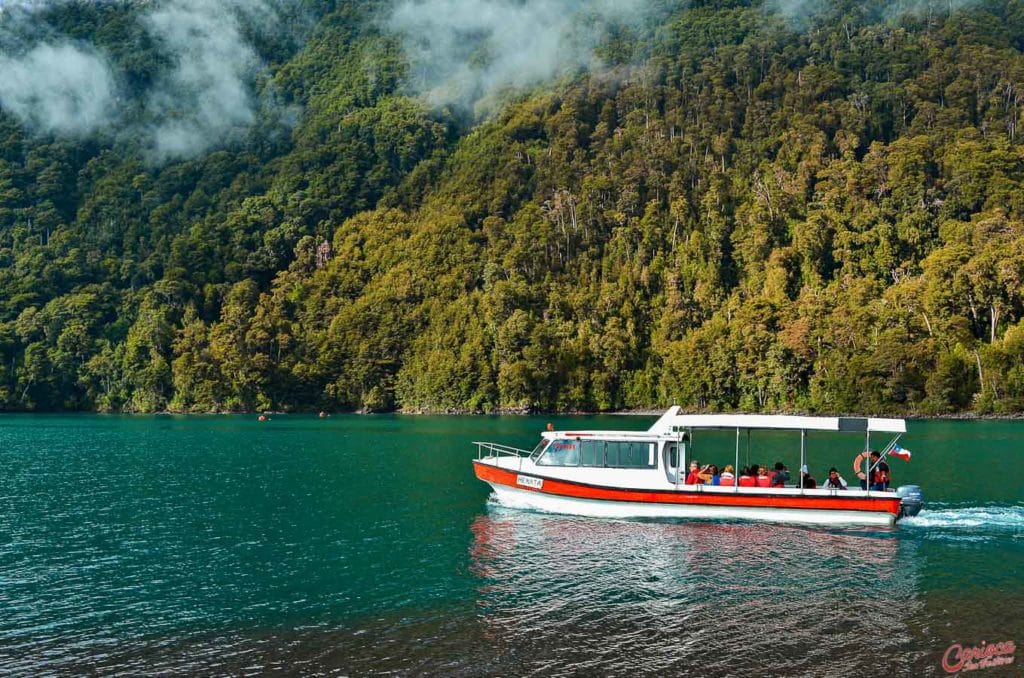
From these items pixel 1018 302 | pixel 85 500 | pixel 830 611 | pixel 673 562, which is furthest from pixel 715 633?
pixel 1018 302

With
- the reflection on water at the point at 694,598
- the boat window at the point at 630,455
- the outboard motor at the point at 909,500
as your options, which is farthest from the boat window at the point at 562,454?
the outboard motor at the point at 909,500

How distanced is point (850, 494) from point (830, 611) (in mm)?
16164

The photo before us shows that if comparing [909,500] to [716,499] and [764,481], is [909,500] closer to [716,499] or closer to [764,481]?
[764,481]

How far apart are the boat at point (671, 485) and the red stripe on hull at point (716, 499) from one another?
0.05 meters

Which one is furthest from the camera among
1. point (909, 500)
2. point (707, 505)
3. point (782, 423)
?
point (782, 423)

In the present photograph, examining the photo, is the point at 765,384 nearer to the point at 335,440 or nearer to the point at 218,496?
the point at 335,440

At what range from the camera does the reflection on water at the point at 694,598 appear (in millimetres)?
24672

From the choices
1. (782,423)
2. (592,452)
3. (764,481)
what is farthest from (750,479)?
(592,452)

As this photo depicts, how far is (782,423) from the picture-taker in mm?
45688

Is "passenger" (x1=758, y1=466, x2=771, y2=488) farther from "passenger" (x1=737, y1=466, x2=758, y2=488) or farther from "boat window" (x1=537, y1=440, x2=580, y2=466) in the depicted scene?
"boat window" (x1=537, y1=440, x2=580, y2=466)

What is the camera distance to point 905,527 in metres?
44.4

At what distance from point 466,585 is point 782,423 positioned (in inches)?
823

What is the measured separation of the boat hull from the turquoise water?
0.86 m

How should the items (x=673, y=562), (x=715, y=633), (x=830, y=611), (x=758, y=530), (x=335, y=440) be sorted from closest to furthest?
(x=715, y=633), (x=830, y=611), (x=673, y=562), (x=758, y=530), (x=335, y=440)
